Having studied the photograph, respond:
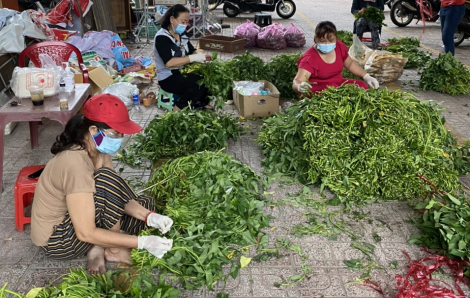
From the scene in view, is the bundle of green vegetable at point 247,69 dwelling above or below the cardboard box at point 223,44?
above

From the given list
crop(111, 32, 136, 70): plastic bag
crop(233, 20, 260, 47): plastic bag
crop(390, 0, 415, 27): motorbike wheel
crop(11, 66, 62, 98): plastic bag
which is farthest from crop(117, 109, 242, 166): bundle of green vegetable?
crop(390, 0, 415, 27): motorbike wheel

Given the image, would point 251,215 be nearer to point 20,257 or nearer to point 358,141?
point 358,141

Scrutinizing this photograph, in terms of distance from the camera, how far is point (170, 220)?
3061mm

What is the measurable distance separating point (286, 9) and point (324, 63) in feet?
34.4

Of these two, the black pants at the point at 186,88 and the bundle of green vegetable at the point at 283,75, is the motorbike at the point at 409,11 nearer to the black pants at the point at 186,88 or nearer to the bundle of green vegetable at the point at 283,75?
the bundle of green vegetable at the point at 283,75

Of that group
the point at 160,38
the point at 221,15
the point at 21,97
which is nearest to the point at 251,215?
the point at 21,97

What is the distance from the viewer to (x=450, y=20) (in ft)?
27.0

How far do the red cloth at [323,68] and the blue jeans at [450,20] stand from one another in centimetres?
403

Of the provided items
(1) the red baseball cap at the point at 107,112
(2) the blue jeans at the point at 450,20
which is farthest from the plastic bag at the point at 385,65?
(1) the red baseball cap at the point at 107,112

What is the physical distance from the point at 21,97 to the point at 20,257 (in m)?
1.58

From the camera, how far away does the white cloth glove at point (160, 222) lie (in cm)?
305

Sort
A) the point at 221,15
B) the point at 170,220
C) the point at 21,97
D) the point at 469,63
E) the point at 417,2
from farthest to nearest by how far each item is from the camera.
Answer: the point at 221,15 → the point at 417,2 → the point at 469,63 → the point at 21,97 → the point at 170,220

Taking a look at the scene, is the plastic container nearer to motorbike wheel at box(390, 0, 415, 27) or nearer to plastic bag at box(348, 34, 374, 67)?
plastic bag at box(348, 34, 374, 67)

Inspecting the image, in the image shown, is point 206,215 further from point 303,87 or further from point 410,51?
point 410,51
